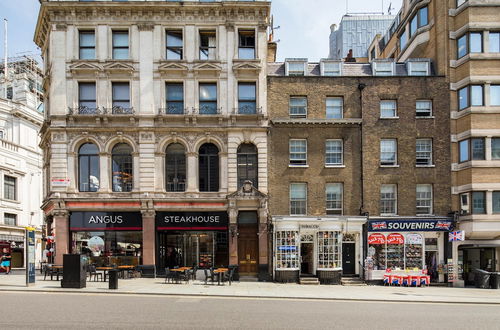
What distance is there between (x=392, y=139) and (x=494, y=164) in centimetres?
604

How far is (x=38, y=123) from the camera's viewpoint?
49969mm

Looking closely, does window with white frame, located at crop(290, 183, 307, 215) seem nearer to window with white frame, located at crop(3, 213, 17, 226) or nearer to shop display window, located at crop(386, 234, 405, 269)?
shop display window, located at crop(386, 234, 405, 269)

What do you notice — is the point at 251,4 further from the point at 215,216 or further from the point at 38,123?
the point at 38,123

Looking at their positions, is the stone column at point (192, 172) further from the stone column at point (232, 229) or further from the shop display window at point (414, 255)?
the shop display window at point (414, 255)

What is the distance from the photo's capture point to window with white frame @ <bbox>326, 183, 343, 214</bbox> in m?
28.3

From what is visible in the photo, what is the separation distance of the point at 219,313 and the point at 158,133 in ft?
51.5

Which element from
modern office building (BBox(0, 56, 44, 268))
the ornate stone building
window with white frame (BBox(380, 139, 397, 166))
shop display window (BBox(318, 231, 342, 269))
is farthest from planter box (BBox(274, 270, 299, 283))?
modern office building (BBox(0, 56, 44, 268))

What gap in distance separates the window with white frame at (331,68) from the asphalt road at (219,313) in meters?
16.0

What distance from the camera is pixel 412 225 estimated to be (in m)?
27.6

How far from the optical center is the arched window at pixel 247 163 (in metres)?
28.1

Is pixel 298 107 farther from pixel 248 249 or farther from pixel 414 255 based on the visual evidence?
pixel 414 255

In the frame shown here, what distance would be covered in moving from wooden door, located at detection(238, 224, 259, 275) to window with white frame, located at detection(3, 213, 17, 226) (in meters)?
27.8

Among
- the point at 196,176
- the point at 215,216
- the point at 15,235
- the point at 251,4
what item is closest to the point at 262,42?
the point at 251,4

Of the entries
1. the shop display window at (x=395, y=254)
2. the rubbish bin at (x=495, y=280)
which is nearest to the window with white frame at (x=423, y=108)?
the shop display window at (x=395, y=254)
